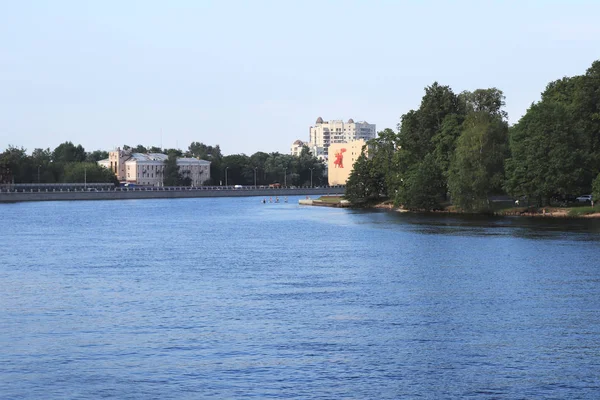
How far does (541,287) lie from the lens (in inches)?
2079

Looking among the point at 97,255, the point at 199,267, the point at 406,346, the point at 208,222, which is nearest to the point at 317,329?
the point at 406,346

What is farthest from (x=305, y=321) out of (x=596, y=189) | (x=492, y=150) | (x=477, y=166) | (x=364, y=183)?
(x=364, y=183)

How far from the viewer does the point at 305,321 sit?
4181 cm

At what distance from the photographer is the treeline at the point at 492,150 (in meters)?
117

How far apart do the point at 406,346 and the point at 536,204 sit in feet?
320

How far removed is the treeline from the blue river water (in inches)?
1462

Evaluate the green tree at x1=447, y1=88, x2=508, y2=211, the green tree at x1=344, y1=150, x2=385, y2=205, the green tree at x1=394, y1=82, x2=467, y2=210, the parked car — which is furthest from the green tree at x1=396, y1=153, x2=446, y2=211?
the green tree at x1=344, y1=150, x2=385, y2=205

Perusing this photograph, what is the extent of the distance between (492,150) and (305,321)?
94152mm

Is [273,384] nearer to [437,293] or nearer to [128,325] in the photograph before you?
[128,325]

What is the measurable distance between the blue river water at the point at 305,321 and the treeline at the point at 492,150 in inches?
1462

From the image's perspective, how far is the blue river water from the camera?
31.4m

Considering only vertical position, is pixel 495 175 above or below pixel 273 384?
above

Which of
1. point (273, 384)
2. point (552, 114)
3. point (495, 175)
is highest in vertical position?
point (552, 114)

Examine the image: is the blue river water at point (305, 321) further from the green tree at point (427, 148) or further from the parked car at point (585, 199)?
the green tree at point (427, 148)
